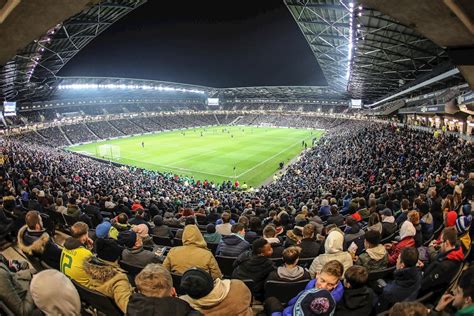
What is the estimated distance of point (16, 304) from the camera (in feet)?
12.5

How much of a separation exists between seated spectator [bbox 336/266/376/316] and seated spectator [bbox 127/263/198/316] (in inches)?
79.4

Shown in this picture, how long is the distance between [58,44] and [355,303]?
144 ft

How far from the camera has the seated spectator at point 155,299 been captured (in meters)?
2.90

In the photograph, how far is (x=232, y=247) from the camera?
6637mm

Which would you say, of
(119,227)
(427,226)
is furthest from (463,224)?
(119,227)

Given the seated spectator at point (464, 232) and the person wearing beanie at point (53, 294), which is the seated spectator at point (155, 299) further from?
the seated spectator at point (464, 232)

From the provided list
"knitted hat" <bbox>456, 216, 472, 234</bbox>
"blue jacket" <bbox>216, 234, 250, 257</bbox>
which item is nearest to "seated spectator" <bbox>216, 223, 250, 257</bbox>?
"blue jacket" <bbox>216, 234, 250, 257</bbox>

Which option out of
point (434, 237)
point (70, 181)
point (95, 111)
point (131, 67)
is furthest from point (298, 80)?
point (434, 237)

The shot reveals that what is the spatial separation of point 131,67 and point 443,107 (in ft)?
223

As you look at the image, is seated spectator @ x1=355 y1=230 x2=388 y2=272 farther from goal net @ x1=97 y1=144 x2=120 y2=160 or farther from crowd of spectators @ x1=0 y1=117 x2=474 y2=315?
goal net @ x1=97 y1=144 x2=120 y2=160

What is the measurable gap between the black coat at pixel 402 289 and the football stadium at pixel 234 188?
0.02m

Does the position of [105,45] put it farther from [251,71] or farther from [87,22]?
[251,71]

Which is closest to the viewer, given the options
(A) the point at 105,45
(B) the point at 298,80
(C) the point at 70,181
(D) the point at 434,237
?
(D) the point at 434,237

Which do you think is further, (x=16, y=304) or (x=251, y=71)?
(x=251, y=71)
